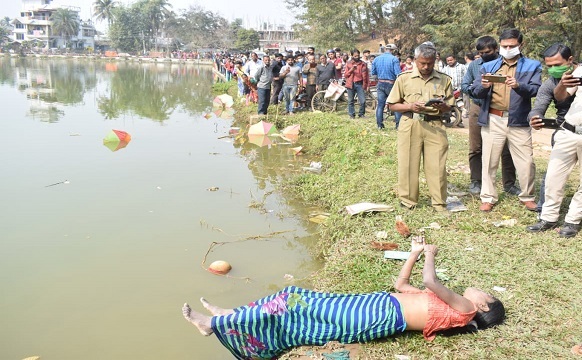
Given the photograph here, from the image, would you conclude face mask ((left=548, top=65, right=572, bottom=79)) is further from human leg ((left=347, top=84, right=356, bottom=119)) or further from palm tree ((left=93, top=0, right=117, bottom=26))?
palm tree ((left=93, top=0, right=117, bottom=26))

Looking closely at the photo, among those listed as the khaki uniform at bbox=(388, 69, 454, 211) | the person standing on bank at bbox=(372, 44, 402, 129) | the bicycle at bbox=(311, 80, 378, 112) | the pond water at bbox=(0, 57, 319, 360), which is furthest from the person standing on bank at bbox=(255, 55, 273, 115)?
the khaki uniform at bbox=(388, 69, 454, 211)

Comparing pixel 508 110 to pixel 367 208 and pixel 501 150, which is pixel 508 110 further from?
pixel 367 208

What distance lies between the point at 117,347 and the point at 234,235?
206cm

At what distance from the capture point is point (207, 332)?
2.67 m

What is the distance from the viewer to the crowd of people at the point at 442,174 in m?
2.62

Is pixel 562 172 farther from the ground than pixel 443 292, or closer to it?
farther from the ground

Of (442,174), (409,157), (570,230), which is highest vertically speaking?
(409,157)

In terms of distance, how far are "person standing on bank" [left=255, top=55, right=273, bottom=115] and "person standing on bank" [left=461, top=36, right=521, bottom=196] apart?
6.51 m

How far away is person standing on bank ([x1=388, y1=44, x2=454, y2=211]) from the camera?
14.1ft

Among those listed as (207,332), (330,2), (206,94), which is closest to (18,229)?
(207,332)

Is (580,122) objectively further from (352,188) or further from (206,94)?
(206,94)

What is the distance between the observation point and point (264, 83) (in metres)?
11.1

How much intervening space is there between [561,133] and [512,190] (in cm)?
132

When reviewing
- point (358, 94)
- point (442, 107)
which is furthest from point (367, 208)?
point (358, 94)
